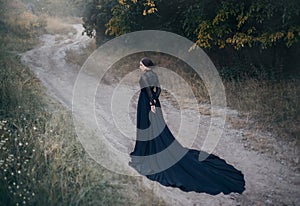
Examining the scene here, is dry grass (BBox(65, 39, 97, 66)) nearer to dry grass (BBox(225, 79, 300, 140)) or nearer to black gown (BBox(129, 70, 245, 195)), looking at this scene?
dry grass (BBox(225, 79, 300, 140))

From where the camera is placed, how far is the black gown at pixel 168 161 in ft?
17.9

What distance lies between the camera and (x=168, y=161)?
603cm

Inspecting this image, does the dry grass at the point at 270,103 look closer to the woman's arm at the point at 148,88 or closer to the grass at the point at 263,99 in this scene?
the grass at the point at 263,99

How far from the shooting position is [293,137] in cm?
698

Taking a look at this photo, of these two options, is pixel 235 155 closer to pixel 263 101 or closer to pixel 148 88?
pixel 148 88

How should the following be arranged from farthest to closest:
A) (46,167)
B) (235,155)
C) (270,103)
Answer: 1. (270,103)
2. (235,155)
3. (46,167)

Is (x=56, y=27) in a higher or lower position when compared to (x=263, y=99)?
higher

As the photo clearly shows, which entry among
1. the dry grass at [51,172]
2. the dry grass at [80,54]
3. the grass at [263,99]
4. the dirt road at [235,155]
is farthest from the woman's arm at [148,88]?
the dry grass at [80,54]

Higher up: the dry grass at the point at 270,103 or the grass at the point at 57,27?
the grass at the point at 57,27

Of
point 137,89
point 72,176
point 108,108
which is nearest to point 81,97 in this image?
point 108,108

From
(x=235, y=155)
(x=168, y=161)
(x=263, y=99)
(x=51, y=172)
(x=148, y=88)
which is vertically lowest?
(x=51, y=172)

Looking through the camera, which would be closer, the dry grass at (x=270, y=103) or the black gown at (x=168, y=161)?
the black gown at (x=168, y=161)

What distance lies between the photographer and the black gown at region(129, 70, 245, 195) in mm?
5455

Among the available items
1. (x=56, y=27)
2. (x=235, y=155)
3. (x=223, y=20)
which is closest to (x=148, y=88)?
(x=235, y=155)
